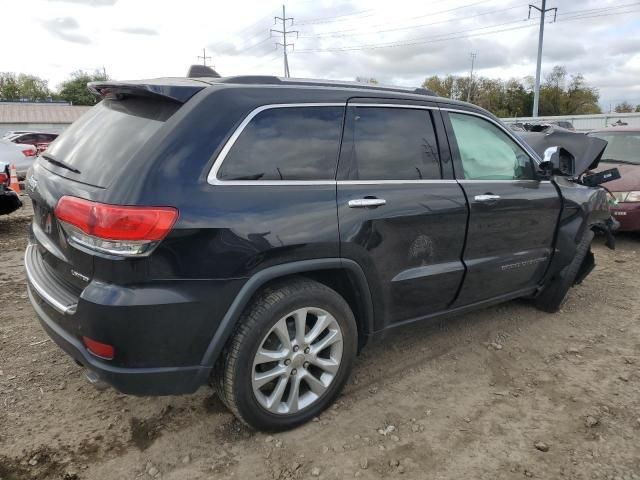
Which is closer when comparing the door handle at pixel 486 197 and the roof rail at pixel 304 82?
the roof rail at pixel 304 82

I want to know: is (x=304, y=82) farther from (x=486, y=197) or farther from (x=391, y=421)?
(x=391, y=421)

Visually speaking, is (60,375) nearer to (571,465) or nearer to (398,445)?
(398,445)

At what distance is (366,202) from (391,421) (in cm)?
126

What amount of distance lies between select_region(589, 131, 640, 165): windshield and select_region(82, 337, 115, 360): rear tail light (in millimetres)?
7774

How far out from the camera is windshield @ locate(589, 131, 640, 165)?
7676mm

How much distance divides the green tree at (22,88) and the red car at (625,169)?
104 m

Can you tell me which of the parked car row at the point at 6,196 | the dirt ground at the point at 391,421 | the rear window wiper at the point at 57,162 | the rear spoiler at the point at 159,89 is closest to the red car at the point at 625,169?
the dirt ground at the point at 391,421

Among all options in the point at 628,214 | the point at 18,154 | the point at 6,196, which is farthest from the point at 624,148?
the point at 18,154

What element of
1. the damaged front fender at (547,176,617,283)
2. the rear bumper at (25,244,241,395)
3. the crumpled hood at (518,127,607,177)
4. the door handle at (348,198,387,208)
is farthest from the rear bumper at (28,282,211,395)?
the crumpled hood at (518,127,607,177)

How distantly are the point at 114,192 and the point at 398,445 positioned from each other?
1.92m

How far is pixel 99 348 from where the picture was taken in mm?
2285

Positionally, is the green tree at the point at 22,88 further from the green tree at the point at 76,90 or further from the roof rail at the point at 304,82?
the roof rail at the point at 304,82

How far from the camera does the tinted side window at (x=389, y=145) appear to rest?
2.90 metres

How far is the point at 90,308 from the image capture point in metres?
2.23
